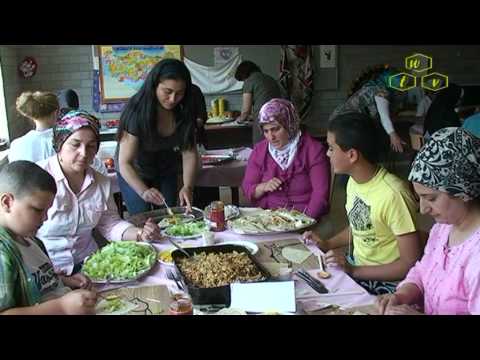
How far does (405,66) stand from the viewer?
702 centimetres

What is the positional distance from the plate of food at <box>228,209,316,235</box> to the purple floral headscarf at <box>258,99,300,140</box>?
58 cm

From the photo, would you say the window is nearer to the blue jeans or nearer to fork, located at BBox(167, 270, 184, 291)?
the blue jeans

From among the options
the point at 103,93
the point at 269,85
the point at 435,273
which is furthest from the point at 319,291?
the point at 103,93

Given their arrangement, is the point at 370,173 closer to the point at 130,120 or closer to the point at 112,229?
the point at 112,229

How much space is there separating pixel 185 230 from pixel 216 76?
4.78 m

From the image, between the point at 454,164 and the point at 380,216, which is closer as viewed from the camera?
the point at 454,164

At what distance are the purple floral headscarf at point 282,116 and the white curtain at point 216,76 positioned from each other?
403cm

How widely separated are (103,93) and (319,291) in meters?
5.35

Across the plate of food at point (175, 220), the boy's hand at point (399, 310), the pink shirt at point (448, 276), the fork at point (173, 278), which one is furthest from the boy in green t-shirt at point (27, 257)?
the pink shirt at point (448, 276)

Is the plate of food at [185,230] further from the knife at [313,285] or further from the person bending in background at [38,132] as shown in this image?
the person bending in background at [38,132]

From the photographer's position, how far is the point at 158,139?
264 centimetres

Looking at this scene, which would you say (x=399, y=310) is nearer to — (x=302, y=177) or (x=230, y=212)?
(x=230, y=212)

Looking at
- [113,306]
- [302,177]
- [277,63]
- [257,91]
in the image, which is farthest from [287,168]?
[277,63]
